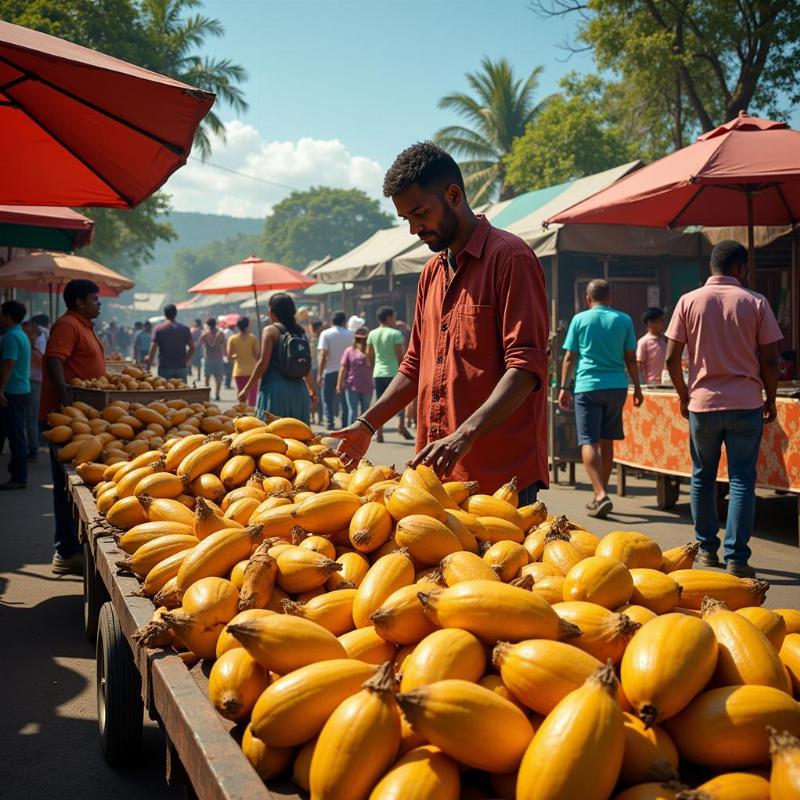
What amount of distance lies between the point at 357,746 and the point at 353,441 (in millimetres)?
1968

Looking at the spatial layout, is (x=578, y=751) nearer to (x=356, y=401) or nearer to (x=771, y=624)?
(x=771, y=624)

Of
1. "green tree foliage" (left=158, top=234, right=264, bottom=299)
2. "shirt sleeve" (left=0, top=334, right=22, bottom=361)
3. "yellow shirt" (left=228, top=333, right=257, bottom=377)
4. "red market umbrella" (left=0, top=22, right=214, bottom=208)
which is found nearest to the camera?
"red market umbrella" (left=0, top=22, right=214, bottom=208)

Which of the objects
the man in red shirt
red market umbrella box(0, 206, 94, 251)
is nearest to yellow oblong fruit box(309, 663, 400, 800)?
the man in red shirt

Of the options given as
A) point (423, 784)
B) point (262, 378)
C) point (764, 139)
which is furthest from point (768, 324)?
point (423, 784)

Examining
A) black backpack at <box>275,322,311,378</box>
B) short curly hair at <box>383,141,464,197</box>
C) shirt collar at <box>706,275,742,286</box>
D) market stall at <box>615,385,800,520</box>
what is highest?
short curly hair at <box>383,141,464,197</box>

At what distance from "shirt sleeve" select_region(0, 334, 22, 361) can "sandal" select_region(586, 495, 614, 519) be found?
6.22 metres

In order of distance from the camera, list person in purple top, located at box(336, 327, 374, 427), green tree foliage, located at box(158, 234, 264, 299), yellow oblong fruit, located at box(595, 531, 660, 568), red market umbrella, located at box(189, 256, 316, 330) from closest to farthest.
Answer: yellow oblong fruit, located at box(595, 531, 660, 568) < person in purple top, located at box(336, 327, 374, 427) < red market umbrella, located at box(189, 256, 316, 330) < green tree foliage, located at box(158, 234, 264, 299)

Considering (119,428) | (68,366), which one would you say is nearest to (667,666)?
(119,428)

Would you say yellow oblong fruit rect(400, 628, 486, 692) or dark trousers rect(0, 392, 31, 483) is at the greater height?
yellow oblong fruit rect(400, 628, 486, 692)

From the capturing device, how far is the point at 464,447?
8.82ft

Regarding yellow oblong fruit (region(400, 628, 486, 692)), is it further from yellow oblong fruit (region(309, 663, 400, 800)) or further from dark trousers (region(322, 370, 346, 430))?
dark trousers (region(322, 370, 346, 430))

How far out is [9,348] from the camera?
8.90 m

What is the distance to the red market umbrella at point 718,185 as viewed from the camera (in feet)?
20.6

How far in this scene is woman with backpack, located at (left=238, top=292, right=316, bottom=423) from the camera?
Answer: 746 cm
